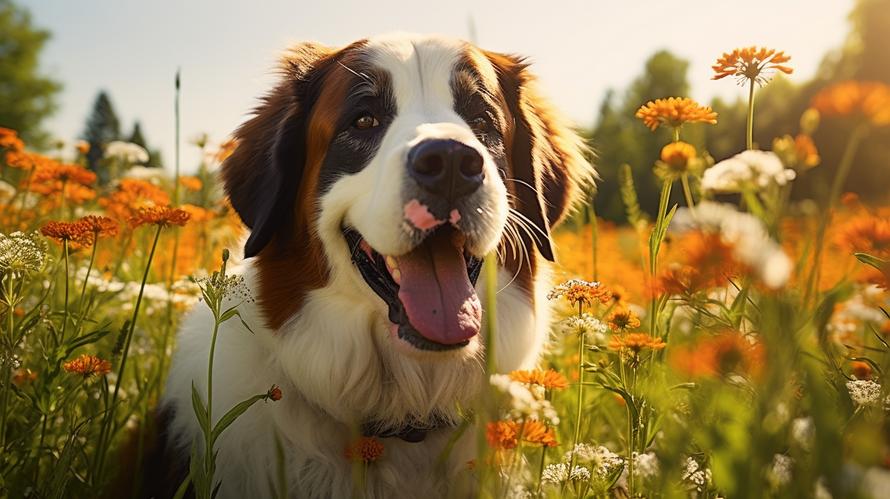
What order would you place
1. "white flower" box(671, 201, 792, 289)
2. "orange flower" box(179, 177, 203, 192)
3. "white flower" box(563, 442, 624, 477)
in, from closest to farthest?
"white flower" box(671, 201, 792, 289) → "white flower" box(563, 442, 624, 477) → "orange flower" box(179, 177, 203, 192)

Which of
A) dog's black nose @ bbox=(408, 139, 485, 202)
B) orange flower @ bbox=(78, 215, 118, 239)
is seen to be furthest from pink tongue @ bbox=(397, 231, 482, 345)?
orange flower @ bbox=(78, 215, 118, 239)

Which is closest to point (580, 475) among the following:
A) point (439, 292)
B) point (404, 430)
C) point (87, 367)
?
point (439, 292)

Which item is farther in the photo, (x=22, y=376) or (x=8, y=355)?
(x=22, y=376)

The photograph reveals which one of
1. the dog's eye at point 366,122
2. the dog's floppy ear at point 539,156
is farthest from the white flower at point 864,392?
the dog's eye at point 366,122

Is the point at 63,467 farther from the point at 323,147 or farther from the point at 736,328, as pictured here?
the point at 736,328

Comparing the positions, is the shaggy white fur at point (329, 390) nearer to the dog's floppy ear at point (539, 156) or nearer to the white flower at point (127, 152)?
the dog's floppy ear at point (539, 156)

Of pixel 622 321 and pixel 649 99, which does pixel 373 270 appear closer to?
pixel 622 321

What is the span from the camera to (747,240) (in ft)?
2.76

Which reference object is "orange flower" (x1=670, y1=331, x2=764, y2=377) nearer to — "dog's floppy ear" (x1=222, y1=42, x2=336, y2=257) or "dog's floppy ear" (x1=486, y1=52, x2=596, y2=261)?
"dog's floppy ear" (x1=486, y1=52, x2=596, y2=261)

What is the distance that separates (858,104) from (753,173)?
171 mm

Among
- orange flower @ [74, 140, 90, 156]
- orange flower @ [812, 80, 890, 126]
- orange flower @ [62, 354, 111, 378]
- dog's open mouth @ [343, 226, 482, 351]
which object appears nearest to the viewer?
orange flower @ [812, 80, 890, 126]

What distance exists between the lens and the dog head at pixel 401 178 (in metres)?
2.31

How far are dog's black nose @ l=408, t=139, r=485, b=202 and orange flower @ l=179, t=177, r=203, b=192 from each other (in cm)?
242

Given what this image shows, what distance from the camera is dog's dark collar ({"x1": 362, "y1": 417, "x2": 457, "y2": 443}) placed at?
2611 mm
